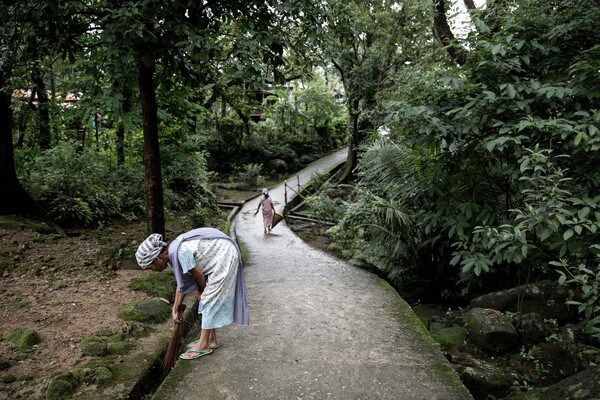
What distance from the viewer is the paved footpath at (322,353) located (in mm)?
3592

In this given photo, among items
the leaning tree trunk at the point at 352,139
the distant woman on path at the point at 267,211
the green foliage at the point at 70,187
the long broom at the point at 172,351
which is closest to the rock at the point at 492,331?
the long broom at the point at 172,351

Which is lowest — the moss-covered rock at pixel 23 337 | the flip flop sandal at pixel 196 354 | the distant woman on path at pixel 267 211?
the flip flop sandal at pixel 196 354

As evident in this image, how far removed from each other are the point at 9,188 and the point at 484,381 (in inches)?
333

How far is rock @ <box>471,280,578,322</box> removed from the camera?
5.12 m

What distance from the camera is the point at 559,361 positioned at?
4.16 m

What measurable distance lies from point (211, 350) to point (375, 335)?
1879 millimetres

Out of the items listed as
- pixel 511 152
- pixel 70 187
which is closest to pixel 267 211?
pixel 70 187

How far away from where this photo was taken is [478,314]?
4988 mm

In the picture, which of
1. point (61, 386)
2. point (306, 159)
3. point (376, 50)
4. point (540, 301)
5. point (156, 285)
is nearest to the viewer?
point (61, 386)

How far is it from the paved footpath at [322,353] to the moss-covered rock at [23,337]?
64.4 inches

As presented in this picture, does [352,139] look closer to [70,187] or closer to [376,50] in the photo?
[376,50]

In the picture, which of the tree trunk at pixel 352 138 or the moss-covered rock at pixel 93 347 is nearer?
the moss-covered rock at pixel 93 347

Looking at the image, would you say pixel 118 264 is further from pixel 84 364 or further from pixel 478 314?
pixel 478 314

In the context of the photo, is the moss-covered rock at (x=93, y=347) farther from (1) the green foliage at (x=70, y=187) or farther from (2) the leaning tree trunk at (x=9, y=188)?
(1) the green foliage at (x=70, y=187)
